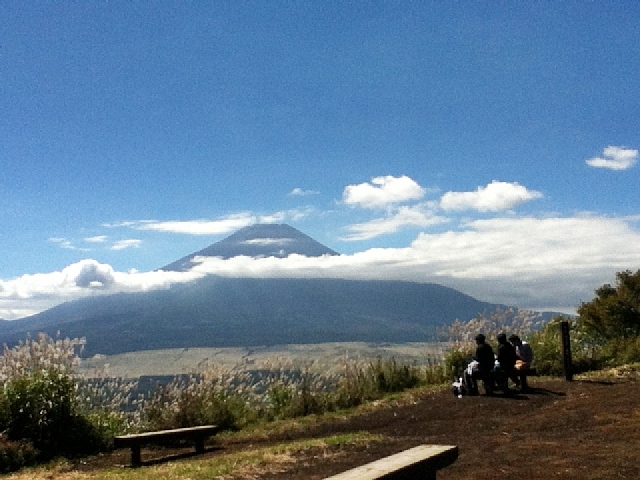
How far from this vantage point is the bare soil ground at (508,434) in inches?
307

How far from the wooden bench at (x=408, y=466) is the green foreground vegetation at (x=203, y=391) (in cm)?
437

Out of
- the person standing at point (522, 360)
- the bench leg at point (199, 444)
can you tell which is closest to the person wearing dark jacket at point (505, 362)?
the person standing at point (522, 360)

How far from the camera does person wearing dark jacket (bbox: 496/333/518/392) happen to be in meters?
14.7

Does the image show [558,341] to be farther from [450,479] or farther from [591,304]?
[450,479]

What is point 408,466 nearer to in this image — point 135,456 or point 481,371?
point 135,456

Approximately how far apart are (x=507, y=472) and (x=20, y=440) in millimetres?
7882

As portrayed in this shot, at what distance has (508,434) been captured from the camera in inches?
409

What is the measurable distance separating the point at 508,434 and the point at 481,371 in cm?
431

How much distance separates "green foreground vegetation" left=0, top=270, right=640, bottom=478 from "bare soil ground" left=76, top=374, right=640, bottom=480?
1.01m

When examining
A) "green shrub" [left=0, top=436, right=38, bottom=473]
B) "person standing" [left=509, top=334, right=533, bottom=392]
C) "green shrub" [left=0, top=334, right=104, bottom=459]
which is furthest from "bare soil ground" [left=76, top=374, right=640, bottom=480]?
"green shrub" [left=0, top=436, right=38, bottom=473]

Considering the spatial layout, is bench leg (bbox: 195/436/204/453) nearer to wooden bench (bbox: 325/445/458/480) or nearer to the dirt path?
the dirt path

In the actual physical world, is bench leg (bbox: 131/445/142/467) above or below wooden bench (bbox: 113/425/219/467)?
below

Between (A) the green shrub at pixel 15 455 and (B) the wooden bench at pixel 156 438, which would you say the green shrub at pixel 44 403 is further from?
(B) the wooden bench at pixel 156 438

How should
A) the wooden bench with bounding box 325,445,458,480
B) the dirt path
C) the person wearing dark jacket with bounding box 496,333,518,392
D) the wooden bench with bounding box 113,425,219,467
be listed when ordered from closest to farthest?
the wooden bench with bounding box 325,445,458,480
the dirt path
the wooden bench with bounding box 113,425,219,467
the person wearing dark jacket with bounding box 496,333,518,392
